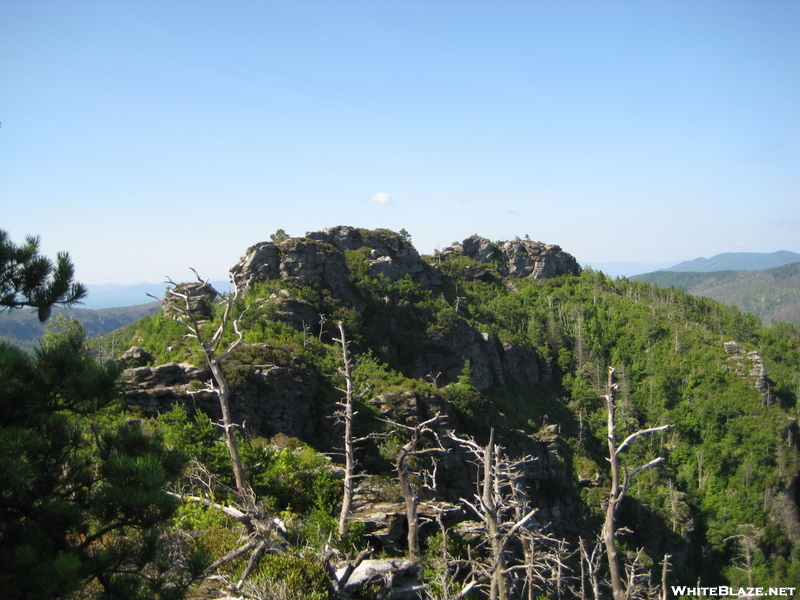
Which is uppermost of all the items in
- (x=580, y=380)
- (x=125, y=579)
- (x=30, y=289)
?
(x=30, y=289)

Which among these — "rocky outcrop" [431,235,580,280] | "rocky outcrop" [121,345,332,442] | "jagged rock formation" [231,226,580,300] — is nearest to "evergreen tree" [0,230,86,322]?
"rocky outcrop" [121,345,332,442]

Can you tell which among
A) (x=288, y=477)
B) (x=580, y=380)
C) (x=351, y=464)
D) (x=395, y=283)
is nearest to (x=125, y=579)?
(x=351, y=464)

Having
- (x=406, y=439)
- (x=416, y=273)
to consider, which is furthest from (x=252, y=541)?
(x=416, y=273)

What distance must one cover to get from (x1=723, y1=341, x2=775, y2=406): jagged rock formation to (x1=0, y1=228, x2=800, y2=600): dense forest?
331mm

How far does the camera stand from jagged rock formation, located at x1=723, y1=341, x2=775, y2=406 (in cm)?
7693

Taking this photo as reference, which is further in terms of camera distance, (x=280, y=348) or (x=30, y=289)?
(x=280, y=348)

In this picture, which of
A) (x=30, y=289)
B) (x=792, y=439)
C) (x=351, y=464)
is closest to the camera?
(x=30, y=289)

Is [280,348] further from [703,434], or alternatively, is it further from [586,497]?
[703,434]

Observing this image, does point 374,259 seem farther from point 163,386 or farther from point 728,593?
point 728,593

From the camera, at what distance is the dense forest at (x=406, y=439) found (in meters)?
5.85

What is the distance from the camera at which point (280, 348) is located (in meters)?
33.8

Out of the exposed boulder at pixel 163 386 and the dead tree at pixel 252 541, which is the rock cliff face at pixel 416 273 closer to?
the exposed boulder at pixel 163 386

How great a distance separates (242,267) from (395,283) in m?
22.9

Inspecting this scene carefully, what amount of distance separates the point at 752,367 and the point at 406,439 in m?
74.8
